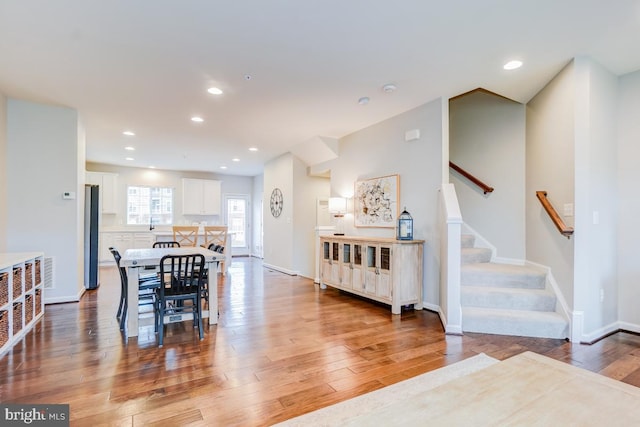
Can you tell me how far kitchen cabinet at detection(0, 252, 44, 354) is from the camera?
2752 mm

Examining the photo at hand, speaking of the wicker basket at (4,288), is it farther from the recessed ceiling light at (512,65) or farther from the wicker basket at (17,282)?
the recessed ceiling light at (512,65)

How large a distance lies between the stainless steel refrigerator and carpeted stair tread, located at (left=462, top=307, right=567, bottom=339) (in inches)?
212

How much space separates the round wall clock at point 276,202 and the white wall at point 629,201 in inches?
223

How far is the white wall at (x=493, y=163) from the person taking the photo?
4309 mm

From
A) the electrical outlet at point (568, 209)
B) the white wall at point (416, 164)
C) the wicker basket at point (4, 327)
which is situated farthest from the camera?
the white wall at point (416, 164)

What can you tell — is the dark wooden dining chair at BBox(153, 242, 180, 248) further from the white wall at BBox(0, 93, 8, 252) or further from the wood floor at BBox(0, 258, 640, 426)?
the white wall at BBox(0, 93, 8, 252)

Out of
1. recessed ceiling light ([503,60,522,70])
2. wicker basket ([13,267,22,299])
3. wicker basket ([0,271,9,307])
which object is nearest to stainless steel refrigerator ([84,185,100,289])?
wicker basket ([13,267,22,299])

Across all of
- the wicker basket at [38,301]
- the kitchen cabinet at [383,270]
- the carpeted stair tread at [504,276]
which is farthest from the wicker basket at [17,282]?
the carpeted stair tread at [504,276]

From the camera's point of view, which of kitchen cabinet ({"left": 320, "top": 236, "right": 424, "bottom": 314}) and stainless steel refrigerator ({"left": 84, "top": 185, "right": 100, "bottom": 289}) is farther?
stainless steel refrigerator ({"left": 84, "top": 185, "right": 100, "bottom": 289})

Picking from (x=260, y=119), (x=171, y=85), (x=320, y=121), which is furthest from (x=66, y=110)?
(x=320, y=121)

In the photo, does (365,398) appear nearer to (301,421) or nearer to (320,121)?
(301,421)

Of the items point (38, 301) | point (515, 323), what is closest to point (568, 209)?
point (515, 323)

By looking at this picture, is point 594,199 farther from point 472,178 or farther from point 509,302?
point 472,178

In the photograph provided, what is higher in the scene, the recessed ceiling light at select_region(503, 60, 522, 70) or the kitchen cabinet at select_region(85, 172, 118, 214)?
the recessed ceiling light at select_region(503, 60, 522, 70)
